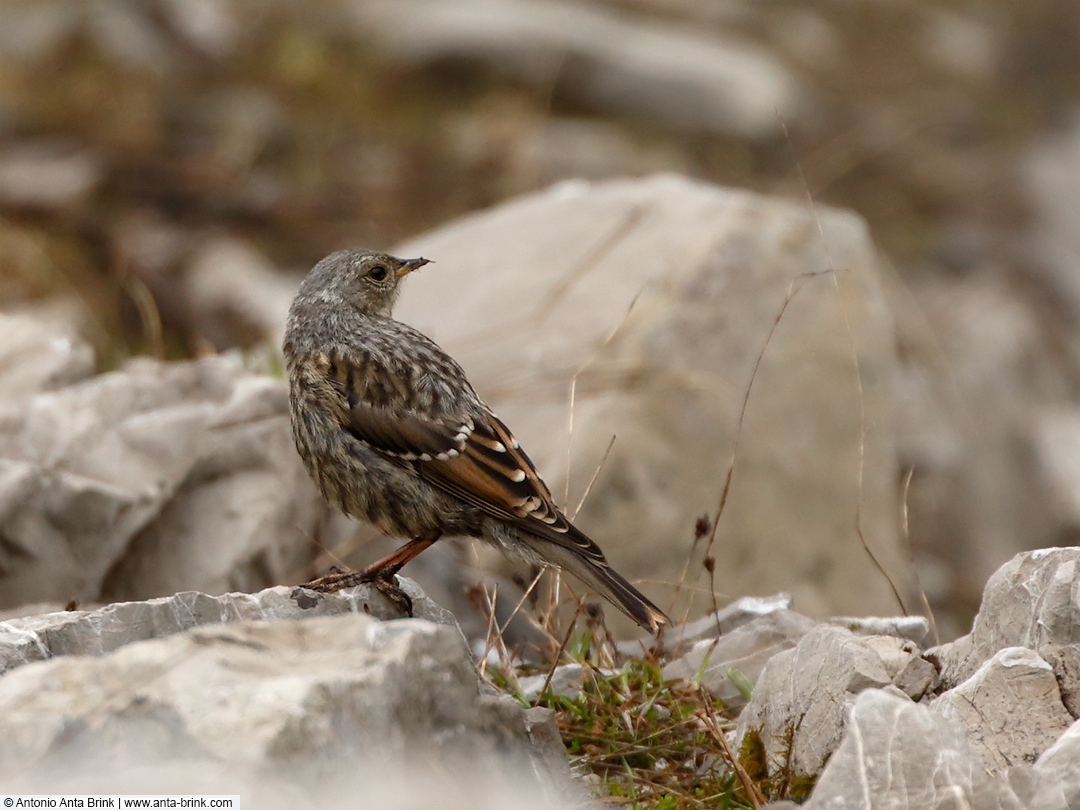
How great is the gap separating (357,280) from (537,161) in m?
8.88

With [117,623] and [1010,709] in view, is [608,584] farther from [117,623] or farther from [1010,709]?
[117,623]

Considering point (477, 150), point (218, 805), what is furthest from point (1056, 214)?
point (218, 805)

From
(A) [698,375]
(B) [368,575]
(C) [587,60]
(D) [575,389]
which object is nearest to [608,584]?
(B) [368,575]

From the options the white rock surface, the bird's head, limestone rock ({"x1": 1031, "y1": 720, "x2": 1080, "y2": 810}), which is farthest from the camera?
the white rock surface

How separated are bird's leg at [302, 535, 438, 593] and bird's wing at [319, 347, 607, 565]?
0.27m

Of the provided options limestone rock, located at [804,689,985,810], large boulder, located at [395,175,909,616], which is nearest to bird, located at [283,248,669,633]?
limestone rock, located at [804,689,985,810]

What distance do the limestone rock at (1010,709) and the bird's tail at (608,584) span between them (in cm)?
102

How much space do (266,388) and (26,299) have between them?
4829mm

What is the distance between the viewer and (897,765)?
9.64 ft

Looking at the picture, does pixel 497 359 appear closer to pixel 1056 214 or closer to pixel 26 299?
pixel 26 299

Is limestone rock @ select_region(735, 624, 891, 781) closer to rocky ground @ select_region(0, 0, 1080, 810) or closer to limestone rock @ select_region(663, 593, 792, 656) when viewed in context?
rocky ground @ select_region(0, 0, 1080, 810)

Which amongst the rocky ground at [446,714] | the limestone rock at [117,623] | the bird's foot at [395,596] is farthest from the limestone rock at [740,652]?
the limestone rock at [117,623]

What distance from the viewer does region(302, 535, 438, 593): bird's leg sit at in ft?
13.9

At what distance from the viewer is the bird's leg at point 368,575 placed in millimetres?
4234
